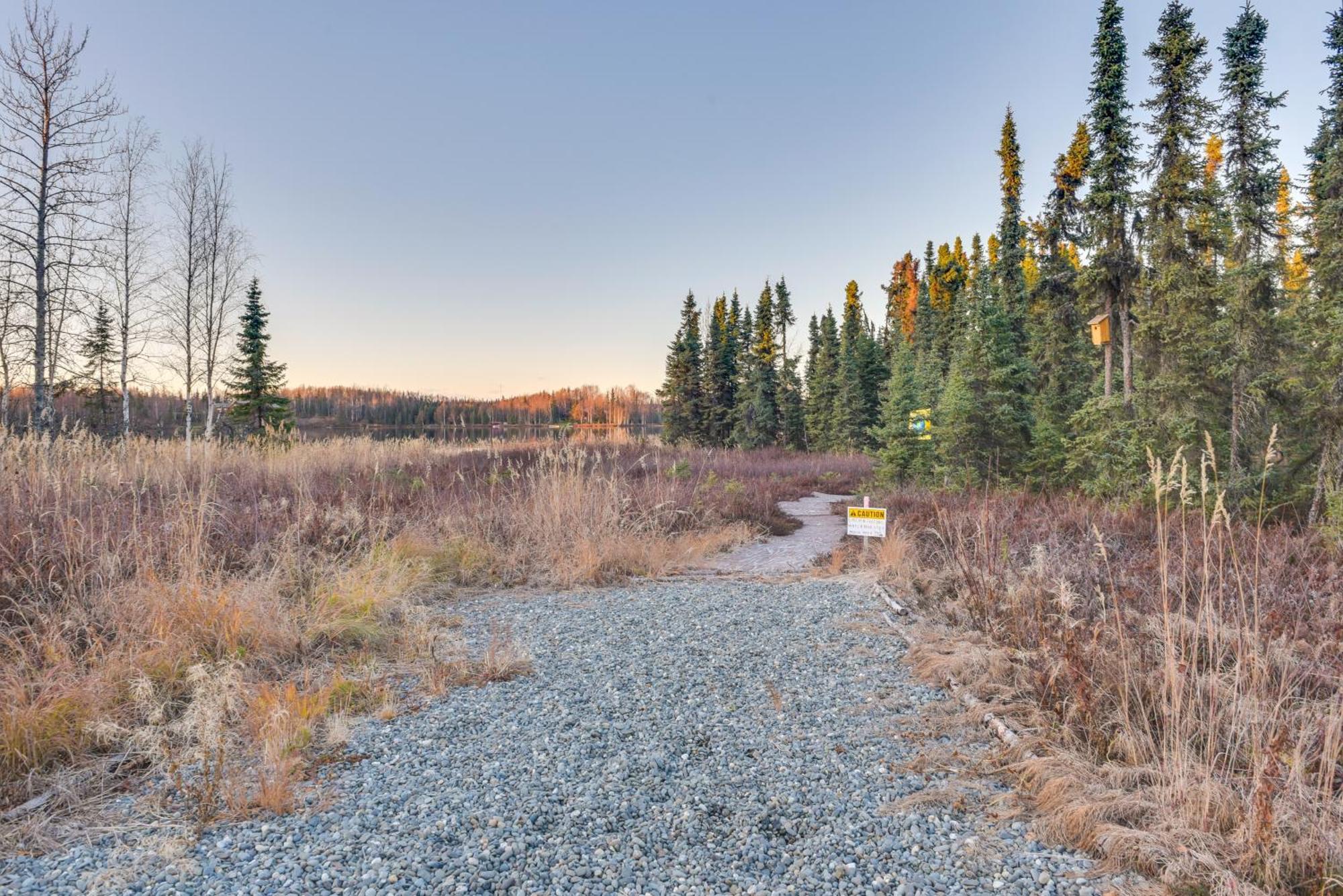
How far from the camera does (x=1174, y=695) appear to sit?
2471 mm

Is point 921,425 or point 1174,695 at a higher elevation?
point 921,425

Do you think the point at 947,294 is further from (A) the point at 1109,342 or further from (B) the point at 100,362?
(B) the point at 100,362

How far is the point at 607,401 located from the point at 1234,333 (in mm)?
86389

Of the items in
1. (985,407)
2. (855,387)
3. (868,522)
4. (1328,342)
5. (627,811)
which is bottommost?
(627,811)

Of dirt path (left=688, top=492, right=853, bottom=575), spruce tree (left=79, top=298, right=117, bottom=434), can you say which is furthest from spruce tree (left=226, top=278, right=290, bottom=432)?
dirt path (left=688, top=492, right=853, bottom=575)

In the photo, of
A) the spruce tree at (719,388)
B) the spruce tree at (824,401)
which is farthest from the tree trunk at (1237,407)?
the spruce tree at (719,388)

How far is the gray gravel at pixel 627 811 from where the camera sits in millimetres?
2033

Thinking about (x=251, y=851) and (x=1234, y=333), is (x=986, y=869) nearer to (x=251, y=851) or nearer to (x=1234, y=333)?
(x=251, y=851)

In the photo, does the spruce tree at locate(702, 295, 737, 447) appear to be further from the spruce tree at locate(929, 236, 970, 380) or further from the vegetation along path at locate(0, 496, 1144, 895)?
the vegetation along path at locate(0, 496, 1144, 895)

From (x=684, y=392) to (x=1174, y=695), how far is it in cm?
3139

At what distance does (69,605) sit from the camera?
386 cm

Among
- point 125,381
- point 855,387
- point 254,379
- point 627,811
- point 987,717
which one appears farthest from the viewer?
point 855,387

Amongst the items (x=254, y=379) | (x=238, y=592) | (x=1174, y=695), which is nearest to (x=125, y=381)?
(x=254, y=379)

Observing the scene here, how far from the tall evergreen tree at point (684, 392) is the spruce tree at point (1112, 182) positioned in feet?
73.4
